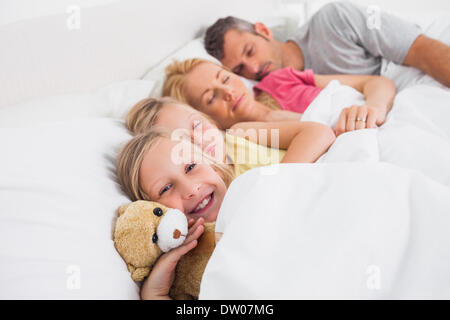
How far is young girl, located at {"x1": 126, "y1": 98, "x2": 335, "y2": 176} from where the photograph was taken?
87cm

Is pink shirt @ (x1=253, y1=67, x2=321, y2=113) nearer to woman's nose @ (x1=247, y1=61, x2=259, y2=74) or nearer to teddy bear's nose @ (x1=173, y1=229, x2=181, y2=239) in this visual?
woman's nose @ (x1=247, y1=61, x2=259, y2=74)

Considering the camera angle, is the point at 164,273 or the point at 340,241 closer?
the point at 340,241

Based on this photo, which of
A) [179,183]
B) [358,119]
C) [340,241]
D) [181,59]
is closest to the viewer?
[340,241]

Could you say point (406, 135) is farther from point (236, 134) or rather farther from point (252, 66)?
point (252, 66)

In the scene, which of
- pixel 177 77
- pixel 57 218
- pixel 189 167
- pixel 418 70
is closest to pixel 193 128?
pixel 189 167

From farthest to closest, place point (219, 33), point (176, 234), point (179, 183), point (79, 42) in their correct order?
point (219, 33), point (79, 42), point (179, 183), point (176, 234)

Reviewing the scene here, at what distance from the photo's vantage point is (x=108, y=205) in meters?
0.70

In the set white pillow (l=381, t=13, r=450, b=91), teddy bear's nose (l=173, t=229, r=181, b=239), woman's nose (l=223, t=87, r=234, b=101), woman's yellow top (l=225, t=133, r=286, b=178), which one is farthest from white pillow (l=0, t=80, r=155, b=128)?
white pillow (l=381, t=13, r=450, b=91)

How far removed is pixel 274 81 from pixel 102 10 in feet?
2.06

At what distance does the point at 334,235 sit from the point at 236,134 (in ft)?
1.78

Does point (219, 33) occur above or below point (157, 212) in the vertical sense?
above

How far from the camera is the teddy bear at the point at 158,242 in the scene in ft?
2.00

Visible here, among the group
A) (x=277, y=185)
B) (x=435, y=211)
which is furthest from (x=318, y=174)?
(x=435, y=211)
